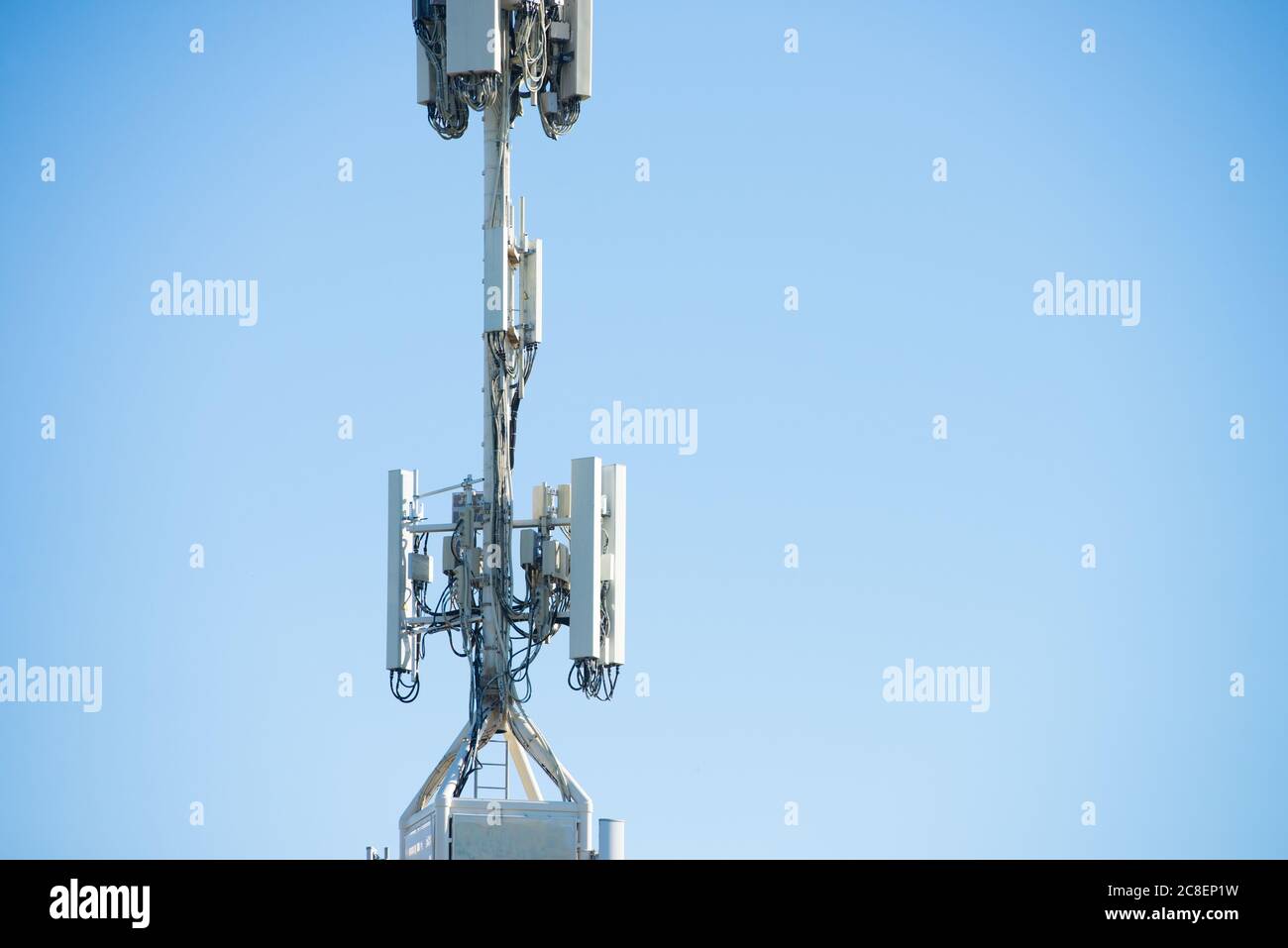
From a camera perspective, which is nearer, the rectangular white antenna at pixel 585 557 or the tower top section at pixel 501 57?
the rectangular white antenna at pixel 585 557

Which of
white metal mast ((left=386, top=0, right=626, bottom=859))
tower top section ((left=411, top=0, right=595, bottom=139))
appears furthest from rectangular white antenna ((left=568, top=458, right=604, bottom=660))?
tower top section ((left=411, top=0, right=595, bottom=139))

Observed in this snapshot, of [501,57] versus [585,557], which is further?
[501,57]

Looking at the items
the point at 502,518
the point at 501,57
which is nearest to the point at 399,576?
the point at 502,518

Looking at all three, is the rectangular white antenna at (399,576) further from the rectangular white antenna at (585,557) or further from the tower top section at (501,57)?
the tower top section at (501,57)

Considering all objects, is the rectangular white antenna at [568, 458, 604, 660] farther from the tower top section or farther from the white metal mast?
the tower top section

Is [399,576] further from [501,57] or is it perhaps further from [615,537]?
[501,57]

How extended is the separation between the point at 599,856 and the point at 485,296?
1361 cm

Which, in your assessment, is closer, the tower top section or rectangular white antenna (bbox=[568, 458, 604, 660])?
rectangular white antenna (bbox=[568, 458, 604, 660])

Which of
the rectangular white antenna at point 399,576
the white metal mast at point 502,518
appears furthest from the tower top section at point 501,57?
the rectangular white antenna at point 399,576

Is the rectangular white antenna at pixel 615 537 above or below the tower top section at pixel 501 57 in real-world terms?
below
